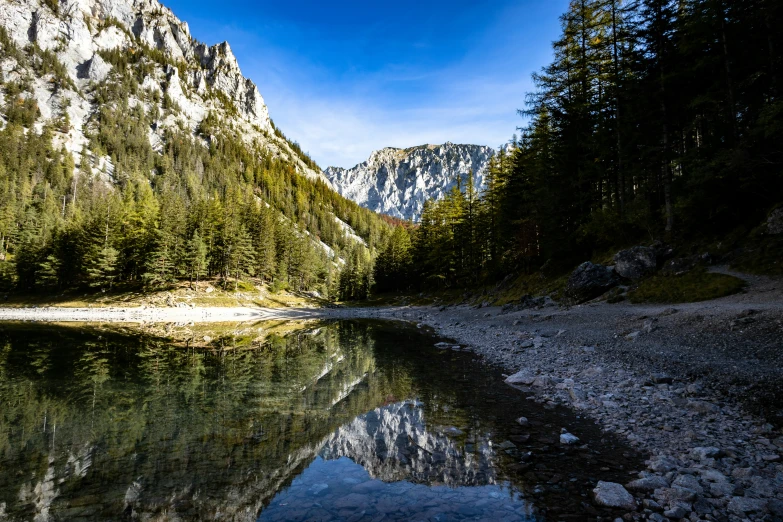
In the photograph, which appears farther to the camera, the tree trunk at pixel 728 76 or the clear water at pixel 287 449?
the tree trunk at pixel 728 76

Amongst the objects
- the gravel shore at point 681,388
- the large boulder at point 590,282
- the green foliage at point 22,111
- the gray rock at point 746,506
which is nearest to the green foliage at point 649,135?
the large boulder at point 590,282

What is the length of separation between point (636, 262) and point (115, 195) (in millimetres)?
120448

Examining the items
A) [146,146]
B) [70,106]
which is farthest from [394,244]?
[70,106]

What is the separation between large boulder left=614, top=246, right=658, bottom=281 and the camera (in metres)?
22.2

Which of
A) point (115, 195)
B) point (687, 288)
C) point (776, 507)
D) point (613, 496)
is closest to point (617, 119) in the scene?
point (687, 288)

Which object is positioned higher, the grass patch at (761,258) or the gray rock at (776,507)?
the grass patch at (761,258)

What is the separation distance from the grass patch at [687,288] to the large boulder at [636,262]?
1.13 meters

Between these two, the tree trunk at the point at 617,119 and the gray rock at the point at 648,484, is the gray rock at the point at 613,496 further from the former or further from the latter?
the tree trunk at the point at 617,119

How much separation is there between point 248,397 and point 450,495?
25.7ft

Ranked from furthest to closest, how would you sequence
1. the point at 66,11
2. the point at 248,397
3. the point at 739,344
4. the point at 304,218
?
the point at 66,11 < the point at 304,218 < the point at 248,397 < the point at 739,344

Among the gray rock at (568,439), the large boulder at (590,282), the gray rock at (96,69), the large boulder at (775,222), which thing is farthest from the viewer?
the gray rock at (96,69)

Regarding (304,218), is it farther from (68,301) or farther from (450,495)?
(450,495)

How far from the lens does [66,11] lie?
197 metres

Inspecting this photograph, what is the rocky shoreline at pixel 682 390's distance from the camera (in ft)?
17.1
